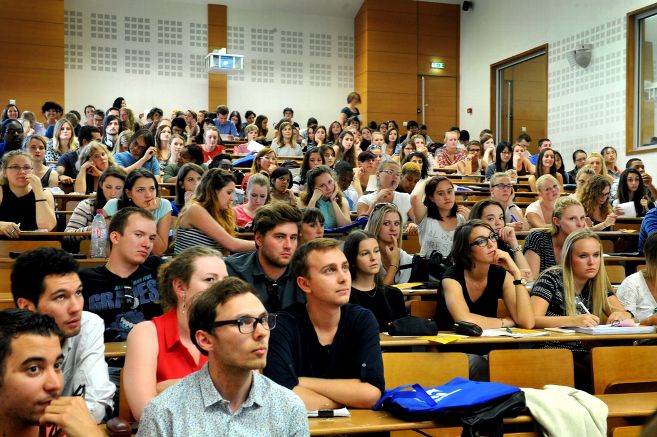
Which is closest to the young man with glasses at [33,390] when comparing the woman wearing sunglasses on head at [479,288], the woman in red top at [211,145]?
the woman wearing sunglasses on head at [479,288]

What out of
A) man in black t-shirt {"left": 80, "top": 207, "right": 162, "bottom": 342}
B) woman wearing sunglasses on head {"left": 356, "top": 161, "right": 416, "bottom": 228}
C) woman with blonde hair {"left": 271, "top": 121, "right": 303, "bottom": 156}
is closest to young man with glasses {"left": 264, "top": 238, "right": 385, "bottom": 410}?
man in black t-shirt {"left": 80, "top": 207, "right": 162, "bottom": 342}

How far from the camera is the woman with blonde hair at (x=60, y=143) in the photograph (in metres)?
8.56

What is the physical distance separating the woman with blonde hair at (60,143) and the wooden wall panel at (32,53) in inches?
232

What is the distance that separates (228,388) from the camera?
76.6 inches

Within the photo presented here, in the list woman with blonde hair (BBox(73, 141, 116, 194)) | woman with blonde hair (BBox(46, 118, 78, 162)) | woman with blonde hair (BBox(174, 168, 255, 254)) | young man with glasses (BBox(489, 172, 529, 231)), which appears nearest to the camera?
woman with blonde hair (BBox(174, 168, 255, 254))

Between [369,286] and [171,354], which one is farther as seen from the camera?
[369,286]

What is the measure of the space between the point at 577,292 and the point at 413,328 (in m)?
1.15

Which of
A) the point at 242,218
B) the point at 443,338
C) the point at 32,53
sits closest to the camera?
the point at 443,338

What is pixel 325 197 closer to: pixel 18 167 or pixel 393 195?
pixel 393 195

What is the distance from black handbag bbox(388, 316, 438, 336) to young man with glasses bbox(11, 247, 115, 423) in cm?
141

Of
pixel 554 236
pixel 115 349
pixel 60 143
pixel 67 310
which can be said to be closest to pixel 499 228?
pixel 554 236

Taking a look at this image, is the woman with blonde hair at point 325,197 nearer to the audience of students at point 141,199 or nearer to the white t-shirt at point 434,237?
the white t-shirt at point 434,237

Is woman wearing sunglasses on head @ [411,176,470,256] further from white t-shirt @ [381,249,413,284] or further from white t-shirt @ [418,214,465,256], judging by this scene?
white t-shirt @ [381,249,413,284]

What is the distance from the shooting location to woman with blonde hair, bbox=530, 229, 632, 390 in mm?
3861
